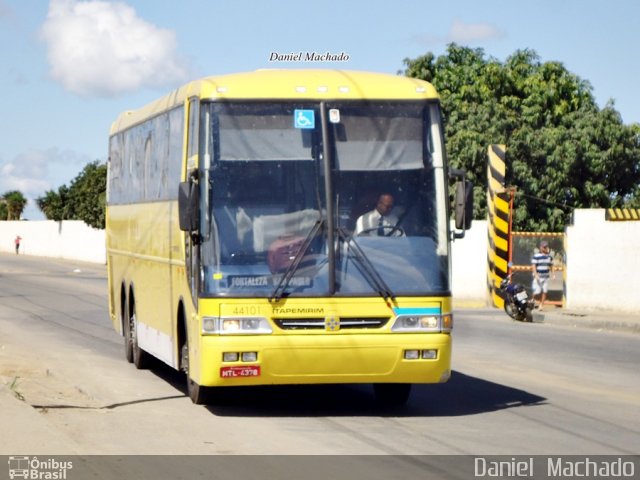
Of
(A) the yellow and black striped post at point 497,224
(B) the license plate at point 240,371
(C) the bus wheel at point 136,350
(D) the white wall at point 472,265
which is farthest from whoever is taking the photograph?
(D) the white wall at point 472,265

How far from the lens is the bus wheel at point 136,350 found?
1728cm

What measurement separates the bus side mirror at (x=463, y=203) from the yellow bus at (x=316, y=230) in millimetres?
19

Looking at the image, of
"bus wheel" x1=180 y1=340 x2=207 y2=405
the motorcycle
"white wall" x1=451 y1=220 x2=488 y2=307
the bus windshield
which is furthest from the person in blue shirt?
the bus windshield

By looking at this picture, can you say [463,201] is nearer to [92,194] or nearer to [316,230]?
[316,230]

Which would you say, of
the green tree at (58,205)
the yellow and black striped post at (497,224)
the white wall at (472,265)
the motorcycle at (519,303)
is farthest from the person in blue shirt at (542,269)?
the green tree at (58,205)

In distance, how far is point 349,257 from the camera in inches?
483

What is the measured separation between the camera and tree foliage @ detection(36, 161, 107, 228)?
75.2 m

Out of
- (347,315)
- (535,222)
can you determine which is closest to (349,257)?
(347,315)

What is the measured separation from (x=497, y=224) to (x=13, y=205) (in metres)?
110

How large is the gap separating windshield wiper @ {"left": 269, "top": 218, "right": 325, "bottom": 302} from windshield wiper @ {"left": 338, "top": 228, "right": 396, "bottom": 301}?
0.22 meters

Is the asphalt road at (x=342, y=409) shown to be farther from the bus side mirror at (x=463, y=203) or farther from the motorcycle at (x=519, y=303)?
the motorcycle at (x=519, y=303)

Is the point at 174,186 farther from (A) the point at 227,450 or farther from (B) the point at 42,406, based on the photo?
(A) the point at 227,450

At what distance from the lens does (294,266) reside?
12.1 metres

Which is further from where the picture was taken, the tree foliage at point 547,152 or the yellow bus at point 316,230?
the tree foliage at point 547,152
